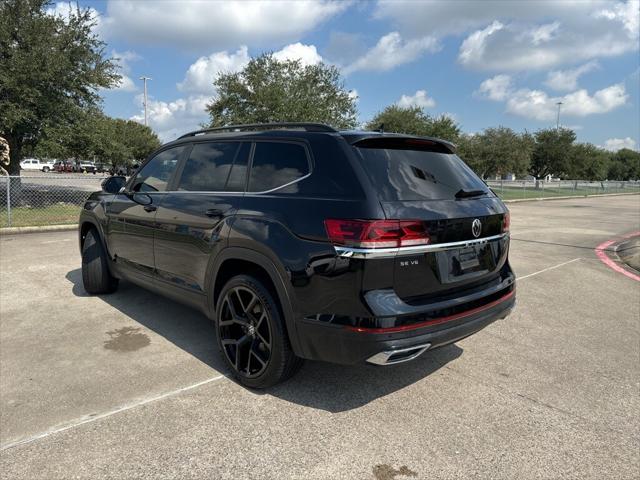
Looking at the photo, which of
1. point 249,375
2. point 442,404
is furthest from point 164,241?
point 442,404

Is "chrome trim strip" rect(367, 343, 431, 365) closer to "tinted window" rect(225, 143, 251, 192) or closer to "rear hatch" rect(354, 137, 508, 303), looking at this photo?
"rear hatch" rect(354, 137, 508, 303)

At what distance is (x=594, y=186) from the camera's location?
42094mm

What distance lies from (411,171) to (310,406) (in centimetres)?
170

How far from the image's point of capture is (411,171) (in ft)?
10.1

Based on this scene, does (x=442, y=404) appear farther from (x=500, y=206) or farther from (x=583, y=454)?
(x=500, y=206)

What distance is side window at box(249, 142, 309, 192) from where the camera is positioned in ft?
10.4

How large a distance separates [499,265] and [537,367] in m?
1.04

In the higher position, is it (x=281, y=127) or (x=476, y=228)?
(x=281, y=127)

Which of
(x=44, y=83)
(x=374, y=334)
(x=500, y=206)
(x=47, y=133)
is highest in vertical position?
(x=44, y=83)

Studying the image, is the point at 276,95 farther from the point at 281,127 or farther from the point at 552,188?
the point at 552,188

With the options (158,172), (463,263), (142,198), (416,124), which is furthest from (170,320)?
(416,124)

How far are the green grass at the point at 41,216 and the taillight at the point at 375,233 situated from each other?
11.5 metres

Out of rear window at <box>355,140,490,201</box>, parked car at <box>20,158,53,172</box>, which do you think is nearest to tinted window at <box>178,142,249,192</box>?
rear window at <box>355,140,490,201</box>

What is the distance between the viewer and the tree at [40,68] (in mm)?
13297
